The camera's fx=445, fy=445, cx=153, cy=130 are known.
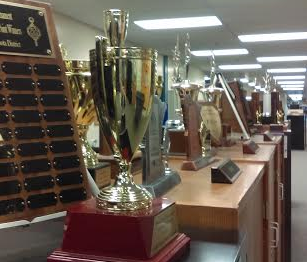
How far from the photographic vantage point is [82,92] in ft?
3.56

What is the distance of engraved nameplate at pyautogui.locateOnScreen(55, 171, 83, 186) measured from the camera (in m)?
0.84

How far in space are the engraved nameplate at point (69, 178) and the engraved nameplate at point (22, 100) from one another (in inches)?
5.8

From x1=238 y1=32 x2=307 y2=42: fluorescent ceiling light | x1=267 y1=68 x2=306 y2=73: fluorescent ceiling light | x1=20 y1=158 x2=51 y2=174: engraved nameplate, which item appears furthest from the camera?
x1=267 y1=68 x2=306 y2=73: fluorescent ceiling light

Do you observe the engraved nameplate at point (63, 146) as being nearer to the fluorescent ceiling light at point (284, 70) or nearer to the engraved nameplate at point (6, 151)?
the engraved nameplate at point (6, 151)

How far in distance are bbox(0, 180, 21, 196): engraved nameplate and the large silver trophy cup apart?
147 mm

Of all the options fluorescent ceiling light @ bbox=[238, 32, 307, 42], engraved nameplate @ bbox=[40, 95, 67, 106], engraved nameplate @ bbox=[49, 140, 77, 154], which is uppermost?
fluorescent ceiling light @ bbox=[238, 32, 307, 42]

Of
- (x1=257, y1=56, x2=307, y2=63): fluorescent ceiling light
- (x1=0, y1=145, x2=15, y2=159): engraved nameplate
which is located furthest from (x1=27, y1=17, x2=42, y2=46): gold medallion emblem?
(x1=257, y1=56, x2=307, y2=63): fluorescent ceiling light

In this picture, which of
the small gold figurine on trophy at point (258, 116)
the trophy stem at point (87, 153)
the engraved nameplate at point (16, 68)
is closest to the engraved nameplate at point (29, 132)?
the engraved nameplate at point (16, 68)

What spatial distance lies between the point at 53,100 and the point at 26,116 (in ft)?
0.25

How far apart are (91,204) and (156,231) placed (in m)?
0.13

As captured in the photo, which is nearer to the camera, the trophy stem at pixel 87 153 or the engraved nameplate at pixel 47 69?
the engraved nameplate at pixel 47 69

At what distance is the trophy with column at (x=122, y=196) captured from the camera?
0.70 meters

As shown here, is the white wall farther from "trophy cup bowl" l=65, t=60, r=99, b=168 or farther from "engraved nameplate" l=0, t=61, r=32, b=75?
"engraved nameplate" l=0, t=61, r=32, b=75

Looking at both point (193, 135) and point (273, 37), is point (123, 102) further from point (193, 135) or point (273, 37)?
point (273, 37)
